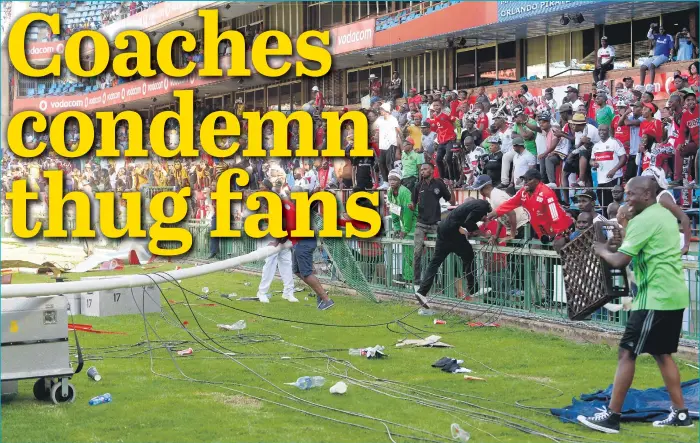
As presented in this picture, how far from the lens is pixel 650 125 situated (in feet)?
51.7

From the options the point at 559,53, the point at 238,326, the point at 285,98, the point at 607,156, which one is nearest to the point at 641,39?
the point at 559,53

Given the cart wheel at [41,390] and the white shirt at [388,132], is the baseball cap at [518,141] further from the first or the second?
the cart wheel at [41,390]

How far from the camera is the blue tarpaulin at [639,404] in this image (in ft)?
25.6

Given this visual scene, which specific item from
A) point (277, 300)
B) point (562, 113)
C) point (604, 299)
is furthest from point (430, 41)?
point (604, 299)

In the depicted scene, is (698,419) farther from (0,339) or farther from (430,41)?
(430,41)

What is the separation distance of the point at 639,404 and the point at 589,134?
349 inches

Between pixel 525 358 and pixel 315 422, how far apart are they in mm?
3703

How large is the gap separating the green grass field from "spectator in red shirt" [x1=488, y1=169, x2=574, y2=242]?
1391 mm

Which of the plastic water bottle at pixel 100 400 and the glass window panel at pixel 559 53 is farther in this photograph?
the glass window panel at pixel 559 53

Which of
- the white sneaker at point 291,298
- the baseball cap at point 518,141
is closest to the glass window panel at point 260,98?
the white sneaker at point 291,298

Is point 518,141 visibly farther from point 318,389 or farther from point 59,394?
point 59,394

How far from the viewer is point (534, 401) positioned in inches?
342

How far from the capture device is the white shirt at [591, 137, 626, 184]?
15555 millimetres

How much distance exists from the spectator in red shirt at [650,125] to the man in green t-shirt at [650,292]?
8701mm
